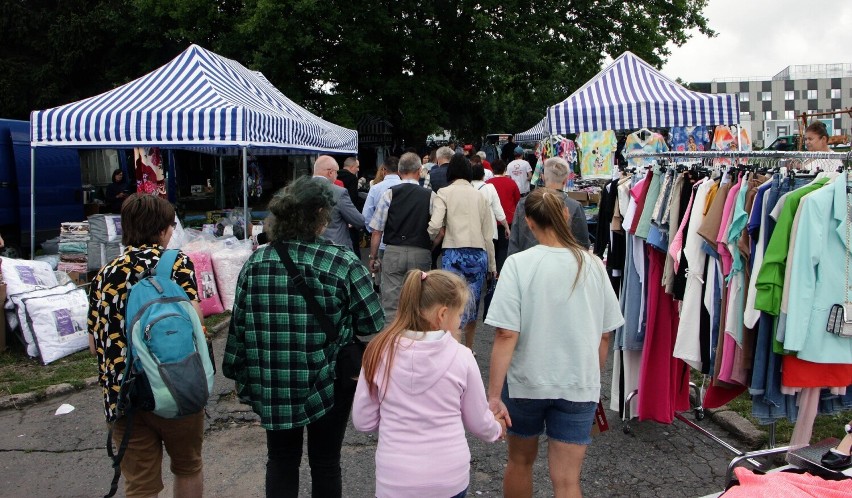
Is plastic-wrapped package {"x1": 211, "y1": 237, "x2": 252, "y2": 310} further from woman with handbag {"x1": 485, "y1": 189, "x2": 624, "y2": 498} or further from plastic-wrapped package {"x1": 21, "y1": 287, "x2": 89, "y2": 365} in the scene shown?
woman with handbag {"x1": 485, "y1": 189, "x2": 624, "y2": 498}

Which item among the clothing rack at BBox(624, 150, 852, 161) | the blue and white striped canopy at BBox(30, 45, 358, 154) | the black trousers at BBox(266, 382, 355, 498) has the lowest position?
the black trousers at BBox(266, 382, 355, 498)

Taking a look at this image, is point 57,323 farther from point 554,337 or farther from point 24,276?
point 554,337

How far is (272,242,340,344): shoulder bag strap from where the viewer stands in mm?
2783

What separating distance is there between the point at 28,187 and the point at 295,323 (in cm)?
994

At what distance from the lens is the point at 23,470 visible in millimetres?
4352

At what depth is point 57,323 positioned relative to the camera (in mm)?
6512

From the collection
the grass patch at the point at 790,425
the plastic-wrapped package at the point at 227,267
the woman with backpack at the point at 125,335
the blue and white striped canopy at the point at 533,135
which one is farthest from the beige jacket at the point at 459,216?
the blue and white striped canopy at the point at 533,135

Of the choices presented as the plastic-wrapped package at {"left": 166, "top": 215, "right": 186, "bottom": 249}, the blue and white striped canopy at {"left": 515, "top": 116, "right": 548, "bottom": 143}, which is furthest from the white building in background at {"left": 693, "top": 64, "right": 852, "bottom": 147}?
the plastic-wrapped package at {"left": 166, "top": 215, "right": 186, "bottom": 249}

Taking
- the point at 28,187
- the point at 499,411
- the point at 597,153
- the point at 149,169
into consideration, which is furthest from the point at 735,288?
the point at 28,187

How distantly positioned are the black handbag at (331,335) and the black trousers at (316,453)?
9 cm

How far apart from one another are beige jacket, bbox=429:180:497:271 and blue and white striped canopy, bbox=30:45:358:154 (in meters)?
3.00

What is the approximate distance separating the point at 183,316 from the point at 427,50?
60.1 feet

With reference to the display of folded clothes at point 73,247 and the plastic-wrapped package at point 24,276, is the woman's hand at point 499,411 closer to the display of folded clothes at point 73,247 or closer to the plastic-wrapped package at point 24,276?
the plastic-wrapped package at point 24,276

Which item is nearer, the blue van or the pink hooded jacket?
the pink hooded jacket
